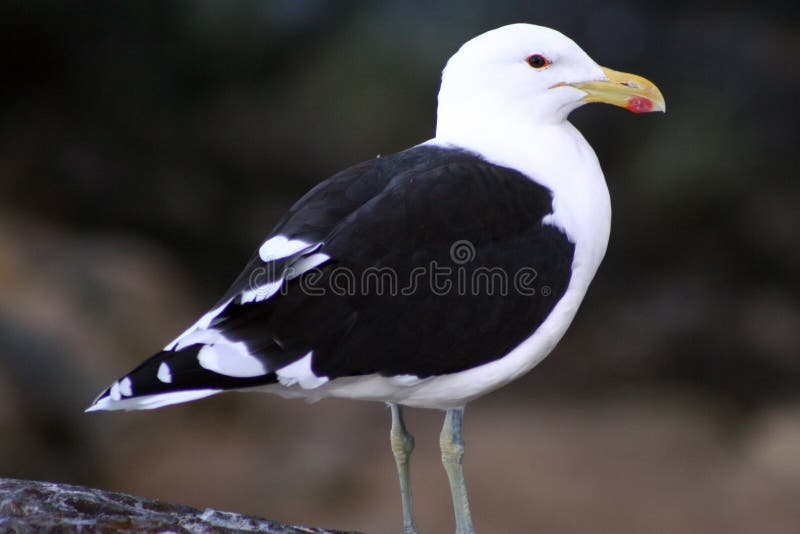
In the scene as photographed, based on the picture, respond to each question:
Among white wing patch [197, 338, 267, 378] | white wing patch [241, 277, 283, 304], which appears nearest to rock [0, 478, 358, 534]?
white wing patch [197, 338, 267, 378]

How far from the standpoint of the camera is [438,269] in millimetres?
3002

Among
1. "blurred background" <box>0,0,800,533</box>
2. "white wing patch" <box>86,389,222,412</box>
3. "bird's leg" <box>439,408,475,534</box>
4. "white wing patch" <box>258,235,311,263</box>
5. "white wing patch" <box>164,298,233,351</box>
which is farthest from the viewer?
"blurred background" <box>0,0,800,533</box>

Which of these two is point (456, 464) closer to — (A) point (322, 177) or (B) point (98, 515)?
(B) point (98, 515)

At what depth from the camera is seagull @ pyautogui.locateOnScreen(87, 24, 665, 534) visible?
288cm

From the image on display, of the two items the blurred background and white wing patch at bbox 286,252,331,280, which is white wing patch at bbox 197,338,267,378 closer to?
white wing patch at bbox 286,252,331,280

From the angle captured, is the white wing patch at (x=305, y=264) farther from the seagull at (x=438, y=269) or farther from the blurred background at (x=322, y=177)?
the blurred background at (x=322, y=177)

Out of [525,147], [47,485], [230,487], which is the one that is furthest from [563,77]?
[230,487]

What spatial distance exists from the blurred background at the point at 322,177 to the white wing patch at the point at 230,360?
3.75m

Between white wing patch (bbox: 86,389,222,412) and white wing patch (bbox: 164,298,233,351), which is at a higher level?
white wing patch (bbox: 164,298,233,351)

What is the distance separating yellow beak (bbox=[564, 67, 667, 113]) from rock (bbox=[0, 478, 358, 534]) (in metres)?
1.48

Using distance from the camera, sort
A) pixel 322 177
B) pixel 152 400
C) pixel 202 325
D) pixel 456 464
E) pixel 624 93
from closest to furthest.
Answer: pixel 152 400, pixel 202 325, pixel 456 464, pixel 624 93, pixel 322 177

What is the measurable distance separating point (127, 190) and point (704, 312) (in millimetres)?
4089

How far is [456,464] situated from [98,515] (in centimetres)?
99

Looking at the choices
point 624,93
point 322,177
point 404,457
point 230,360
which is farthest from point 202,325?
point 322,177
